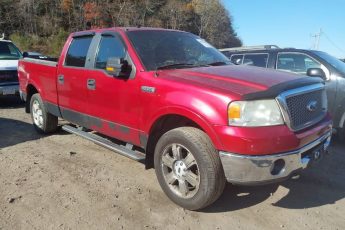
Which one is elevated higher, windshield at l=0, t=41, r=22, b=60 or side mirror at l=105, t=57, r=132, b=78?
side mirror at l=105, t=57, r=132, b=78

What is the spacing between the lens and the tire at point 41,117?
668 cm

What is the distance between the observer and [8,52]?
11266 mm

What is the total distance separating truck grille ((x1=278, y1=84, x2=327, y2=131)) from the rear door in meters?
2.82

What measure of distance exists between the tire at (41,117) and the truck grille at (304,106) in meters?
4.45

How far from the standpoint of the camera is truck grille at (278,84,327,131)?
355cm

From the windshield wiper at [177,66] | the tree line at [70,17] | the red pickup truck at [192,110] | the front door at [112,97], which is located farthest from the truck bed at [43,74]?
the tree line at [70,17]

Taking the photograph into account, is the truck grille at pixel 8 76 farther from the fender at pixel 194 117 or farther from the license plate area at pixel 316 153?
the license plate area at pixel 316 153

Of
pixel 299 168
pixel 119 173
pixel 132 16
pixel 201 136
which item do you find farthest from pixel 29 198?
pixel 132 16

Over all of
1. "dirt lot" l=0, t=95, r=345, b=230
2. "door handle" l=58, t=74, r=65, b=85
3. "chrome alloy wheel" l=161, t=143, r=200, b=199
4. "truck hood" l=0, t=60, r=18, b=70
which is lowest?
"dirt lot" l=0, t=95, r=345, b=230

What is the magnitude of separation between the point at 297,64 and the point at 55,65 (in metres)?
4.38

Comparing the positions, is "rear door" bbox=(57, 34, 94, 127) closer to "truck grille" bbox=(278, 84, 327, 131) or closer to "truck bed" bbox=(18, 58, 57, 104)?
"truck bed" bbox=(18, 58, 57, 104)

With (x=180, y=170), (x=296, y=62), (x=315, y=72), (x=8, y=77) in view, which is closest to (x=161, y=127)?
(x=180, y=170)

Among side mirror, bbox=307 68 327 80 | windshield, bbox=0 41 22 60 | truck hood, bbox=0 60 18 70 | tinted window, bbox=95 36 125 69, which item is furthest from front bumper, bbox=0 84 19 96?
side mirror, bbox=307 68 327 80

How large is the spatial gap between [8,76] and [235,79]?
8.03 metres
